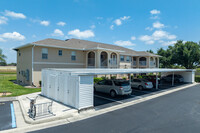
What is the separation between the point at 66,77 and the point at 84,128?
3.97 m

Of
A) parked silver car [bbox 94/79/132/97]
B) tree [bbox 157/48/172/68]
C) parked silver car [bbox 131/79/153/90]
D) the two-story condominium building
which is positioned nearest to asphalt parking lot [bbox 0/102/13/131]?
parked silver car [bbox 94/79/132/97]

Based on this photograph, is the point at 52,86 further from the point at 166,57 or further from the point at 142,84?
the point at 166,57

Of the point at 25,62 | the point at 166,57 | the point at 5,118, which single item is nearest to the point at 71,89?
the point at 5,118

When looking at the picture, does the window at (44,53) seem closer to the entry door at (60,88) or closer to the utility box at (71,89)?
the utility box at (71,89)

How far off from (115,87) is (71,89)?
4.75 meters

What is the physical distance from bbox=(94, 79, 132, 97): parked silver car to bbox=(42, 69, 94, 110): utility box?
3913mm

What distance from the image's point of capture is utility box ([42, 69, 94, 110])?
312 inches

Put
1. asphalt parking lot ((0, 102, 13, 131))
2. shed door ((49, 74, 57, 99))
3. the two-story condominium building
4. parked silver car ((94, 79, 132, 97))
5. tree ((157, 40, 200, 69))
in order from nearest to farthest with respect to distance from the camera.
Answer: asphalt parking lot ((0, 102, 13, 131)) → shed door ((49, 74, 57, 99)) → parked silver car ((94, 79, 132, 97)) → the two-story condominium building → tree ((157, 40, 200, 69))

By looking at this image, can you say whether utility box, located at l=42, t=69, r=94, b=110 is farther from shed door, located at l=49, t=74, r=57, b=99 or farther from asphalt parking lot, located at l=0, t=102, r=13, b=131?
asphalt parking lot, located at l=0, t=102, r=13, b=131

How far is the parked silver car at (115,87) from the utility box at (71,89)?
12.8 feet

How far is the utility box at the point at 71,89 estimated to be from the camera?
312 inches

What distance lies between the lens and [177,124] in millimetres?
6578

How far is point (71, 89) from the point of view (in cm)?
848

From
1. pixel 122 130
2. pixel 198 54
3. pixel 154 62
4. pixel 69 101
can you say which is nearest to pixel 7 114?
pixel 69 101
